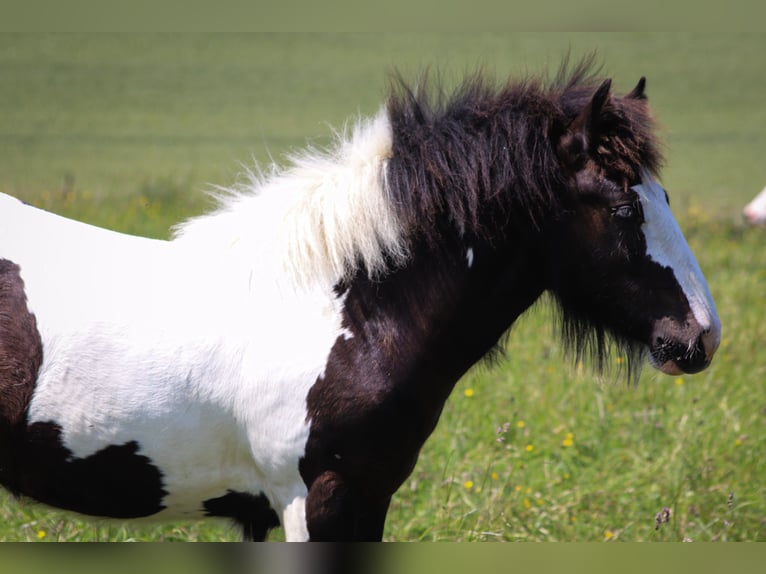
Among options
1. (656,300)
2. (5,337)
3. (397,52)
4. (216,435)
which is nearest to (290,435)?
(216,435)

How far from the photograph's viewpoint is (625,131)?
254 cm

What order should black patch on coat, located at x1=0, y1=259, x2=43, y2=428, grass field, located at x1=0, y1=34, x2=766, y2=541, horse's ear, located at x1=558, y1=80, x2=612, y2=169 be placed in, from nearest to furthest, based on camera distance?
horse's ear, located at x1=558, y1=80, x2=612, y2=169, black patch on coat, located at x1=0, y1=259, x2=43, y2=428, grass field, located at x1=0, y1=34, x2=766, y2=541

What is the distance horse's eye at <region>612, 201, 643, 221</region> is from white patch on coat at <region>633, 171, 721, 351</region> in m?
0.02

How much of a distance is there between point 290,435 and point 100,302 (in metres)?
0.74

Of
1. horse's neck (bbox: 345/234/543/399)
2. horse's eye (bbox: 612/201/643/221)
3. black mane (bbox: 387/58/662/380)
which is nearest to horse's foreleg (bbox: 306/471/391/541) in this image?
horse's neck (bbox: 345/234/543/399)

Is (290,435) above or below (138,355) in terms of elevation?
below

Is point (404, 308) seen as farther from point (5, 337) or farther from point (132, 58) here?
point (132, 58)

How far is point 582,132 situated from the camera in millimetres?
2521

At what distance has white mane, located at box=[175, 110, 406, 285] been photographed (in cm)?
260

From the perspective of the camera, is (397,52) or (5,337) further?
(397,52)

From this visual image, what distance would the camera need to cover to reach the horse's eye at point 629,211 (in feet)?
8.25

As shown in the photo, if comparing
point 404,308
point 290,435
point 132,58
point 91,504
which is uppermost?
point 132,58

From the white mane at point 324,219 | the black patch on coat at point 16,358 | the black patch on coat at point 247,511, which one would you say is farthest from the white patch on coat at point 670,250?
the black patch on coat at point 16,358

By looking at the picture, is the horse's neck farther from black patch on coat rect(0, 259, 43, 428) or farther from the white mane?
black patch on coat rect(0, 259, 43, 428)
